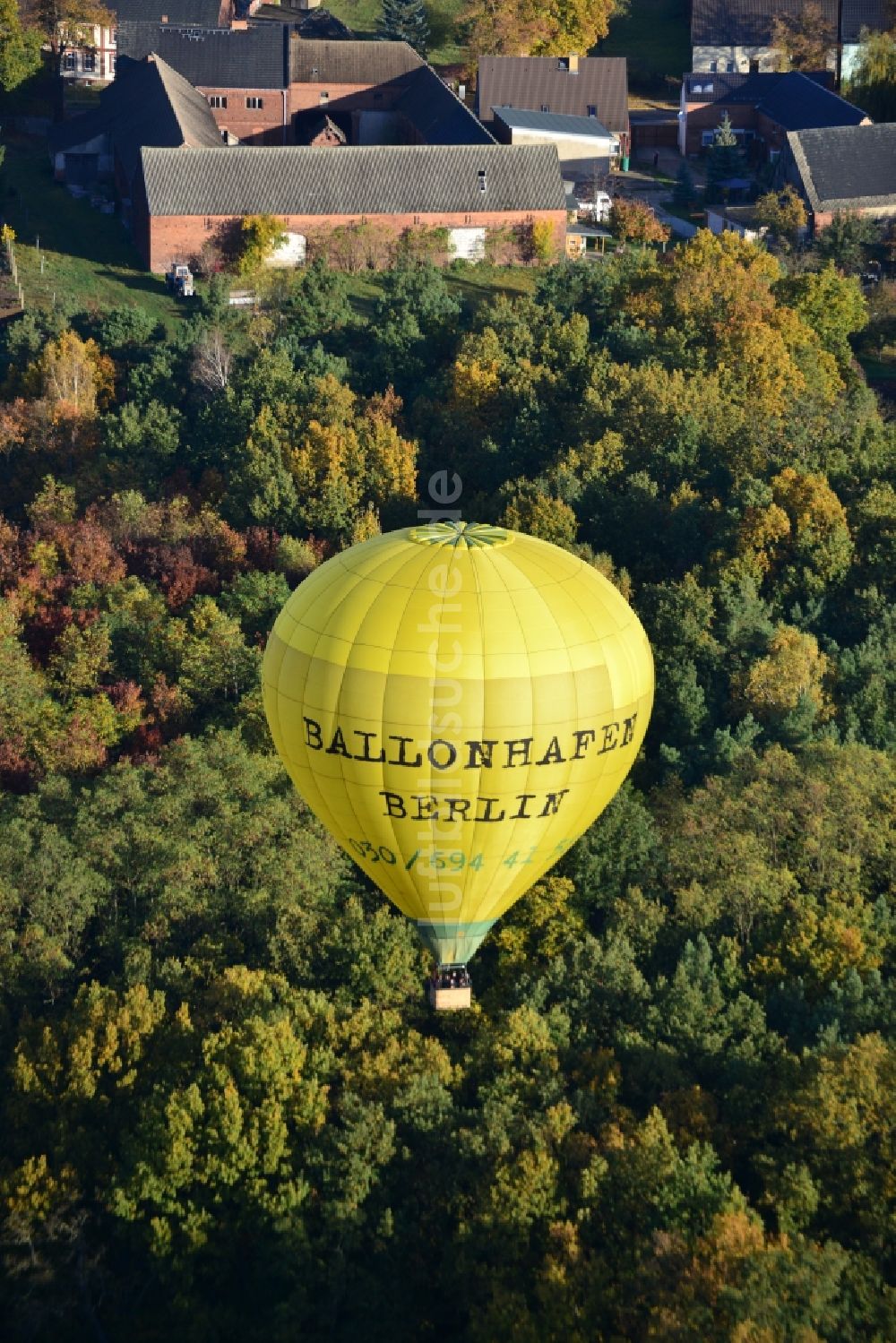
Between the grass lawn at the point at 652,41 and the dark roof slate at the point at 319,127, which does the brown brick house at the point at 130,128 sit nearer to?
the dark roof slate at the point at 319,127

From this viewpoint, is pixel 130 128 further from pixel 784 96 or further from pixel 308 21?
pixel 784 96

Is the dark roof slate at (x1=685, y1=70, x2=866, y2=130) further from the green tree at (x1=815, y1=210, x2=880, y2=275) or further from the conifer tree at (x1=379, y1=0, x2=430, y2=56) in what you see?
the conifer tree at (x1=379, y1=0, x2=430, y2=56)

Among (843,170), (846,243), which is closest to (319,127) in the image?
(843,170)

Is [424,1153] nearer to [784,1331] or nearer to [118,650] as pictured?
[784,1331]

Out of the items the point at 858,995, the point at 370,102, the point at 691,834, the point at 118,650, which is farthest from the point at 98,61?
the point at 858,995

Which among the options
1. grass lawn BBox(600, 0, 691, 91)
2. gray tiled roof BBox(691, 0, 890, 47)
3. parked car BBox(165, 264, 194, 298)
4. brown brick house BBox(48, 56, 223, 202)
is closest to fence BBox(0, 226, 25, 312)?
brown brick house BBox(48, 56, 223, 202)
